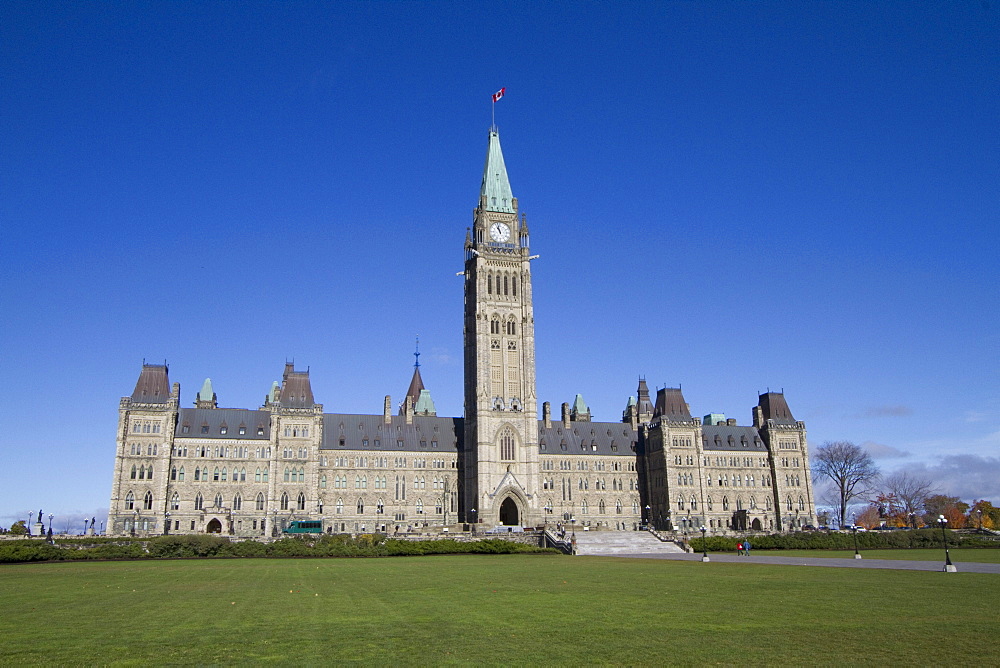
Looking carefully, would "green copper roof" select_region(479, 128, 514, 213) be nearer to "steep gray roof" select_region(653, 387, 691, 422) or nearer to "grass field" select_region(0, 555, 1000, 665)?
"steep gray roof" select_region(653, 387, 691, 422)

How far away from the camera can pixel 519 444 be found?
11006 cm

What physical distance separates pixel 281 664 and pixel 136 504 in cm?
9465

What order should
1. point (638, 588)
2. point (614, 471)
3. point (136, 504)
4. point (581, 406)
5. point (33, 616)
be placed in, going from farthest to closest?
point (581, 406), point (614, 471), point (136, 504), point (638, 588), point (33, 616)

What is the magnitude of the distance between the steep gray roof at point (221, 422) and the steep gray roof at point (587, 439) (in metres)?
39.2

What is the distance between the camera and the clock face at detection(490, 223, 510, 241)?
117375mm

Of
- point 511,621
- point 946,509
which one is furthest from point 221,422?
point 946,509

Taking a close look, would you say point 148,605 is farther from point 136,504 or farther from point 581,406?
point 581,406

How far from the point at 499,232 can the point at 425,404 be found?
3522cm

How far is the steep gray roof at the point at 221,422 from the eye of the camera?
105 m

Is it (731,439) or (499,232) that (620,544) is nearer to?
(499,232)

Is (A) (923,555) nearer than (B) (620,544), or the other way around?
(A) (923,555)

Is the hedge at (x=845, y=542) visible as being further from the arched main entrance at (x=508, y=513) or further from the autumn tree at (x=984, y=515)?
the autumn tree at (x=984, y=515)

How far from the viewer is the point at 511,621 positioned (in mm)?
20734

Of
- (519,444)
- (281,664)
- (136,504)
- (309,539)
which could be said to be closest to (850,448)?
(519,444)
